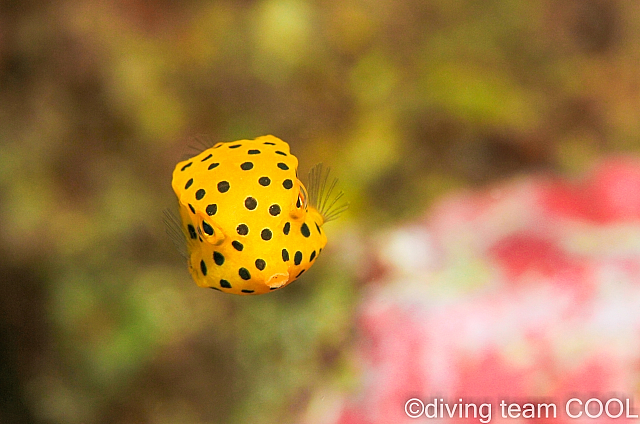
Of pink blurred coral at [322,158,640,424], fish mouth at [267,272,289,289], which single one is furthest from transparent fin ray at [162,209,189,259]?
pink blurred coral at [322,158,640,424]

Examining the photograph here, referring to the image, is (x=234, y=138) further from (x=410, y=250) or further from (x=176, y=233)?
(x=410, y=250)

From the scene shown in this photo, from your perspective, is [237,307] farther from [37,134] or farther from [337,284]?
[37,134]

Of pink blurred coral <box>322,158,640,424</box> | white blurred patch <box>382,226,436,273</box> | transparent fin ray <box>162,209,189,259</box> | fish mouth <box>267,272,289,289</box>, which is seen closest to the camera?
fish mouth <box>267,272,289,289</box>

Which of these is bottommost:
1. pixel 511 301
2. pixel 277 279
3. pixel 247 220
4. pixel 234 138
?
pixel 277 279

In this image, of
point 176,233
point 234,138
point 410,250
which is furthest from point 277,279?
point 234,138

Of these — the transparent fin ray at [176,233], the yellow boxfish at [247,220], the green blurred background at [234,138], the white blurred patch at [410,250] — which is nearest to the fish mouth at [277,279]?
the yellow boxfish at [247,220]

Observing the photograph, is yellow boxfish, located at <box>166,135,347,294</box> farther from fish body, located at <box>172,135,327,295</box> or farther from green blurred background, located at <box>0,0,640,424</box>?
green blurred background, located at <box>0,0,640,424</box>

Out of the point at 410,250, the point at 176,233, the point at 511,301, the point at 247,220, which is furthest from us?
the point at 410,250

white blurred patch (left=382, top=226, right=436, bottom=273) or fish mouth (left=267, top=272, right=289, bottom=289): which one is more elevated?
white blurred patch (left=382, top=226, right=436, bottom=273)
